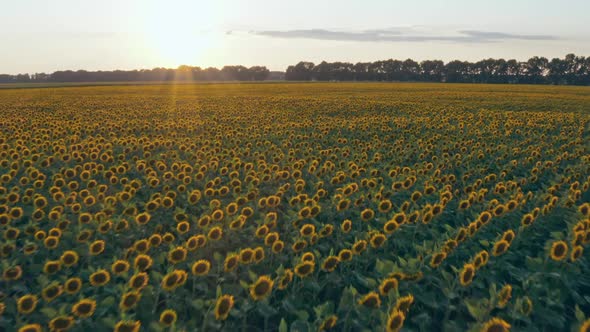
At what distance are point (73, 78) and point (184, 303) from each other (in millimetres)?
127349

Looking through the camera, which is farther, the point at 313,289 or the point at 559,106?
the point at 559,106

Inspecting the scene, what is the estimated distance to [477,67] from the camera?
110125 mm

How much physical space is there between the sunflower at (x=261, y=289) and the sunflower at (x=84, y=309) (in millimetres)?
1340

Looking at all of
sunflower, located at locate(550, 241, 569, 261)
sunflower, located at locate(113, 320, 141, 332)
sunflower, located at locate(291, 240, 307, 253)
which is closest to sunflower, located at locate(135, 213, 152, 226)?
sunflower, located at locate(291, 240, 307, 253)

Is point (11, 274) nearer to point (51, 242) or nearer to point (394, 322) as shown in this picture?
point (51, 242)

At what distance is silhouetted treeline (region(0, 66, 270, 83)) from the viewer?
11631 cm

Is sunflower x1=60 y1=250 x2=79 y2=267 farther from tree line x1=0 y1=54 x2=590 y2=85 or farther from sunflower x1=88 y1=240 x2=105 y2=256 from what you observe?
tree line x1=0 y1=54 x2=590 y2=85

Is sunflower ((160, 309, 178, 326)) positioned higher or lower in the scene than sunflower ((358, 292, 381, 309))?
lower

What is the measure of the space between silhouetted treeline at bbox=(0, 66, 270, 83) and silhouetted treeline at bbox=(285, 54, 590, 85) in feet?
35.8

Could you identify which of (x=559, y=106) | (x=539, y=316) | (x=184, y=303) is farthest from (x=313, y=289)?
(x=559, y=106)

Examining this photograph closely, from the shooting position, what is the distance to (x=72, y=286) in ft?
13.1

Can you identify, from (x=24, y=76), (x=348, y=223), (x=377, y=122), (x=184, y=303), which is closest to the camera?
(x=184, y=303)

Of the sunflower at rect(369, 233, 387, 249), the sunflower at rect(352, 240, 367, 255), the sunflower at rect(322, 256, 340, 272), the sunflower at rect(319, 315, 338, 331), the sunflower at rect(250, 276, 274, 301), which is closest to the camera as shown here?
the sunflower at rect(319, 315, 338, 331)

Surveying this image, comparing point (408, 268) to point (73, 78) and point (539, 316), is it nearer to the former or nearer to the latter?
point (539, 316)
